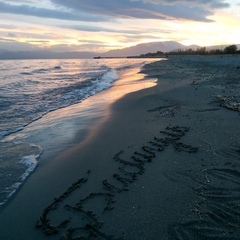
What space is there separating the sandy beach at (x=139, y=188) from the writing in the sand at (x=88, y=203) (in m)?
0.01

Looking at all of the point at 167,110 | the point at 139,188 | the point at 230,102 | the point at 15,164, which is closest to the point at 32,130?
the point at 15,164

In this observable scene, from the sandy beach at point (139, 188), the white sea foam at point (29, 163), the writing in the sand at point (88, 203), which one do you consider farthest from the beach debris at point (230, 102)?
the white sea foam at point (29, 163)

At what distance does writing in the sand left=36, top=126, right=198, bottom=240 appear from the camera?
154 inches

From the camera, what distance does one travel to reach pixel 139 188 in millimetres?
4922

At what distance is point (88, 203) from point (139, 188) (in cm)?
97

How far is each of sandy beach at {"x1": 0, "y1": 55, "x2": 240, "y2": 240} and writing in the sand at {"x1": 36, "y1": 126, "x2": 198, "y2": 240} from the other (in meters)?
0.01

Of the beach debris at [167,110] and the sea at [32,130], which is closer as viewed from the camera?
the sea at [32,130]

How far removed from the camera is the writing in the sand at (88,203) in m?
3.91

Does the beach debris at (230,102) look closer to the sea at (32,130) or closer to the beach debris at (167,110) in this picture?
the beach debris at (167,110)

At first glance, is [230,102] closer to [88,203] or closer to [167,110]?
[167,110]

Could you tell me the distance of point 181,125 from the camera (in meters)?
8.31

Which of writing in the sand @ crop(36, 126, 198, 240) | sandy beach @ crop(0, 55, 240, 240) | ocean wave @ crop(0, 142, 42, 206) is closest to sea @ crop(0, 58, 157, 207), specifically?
ocean wave @ crop(0, 142, 42, 206)

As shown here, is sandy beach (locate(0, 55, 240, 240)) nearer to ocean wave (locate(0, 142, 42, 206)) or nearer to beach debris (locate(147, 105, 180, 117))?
ocean wave (locate(0, 142, 42, 206))

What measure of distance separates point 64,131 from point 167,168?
437 centimetres
